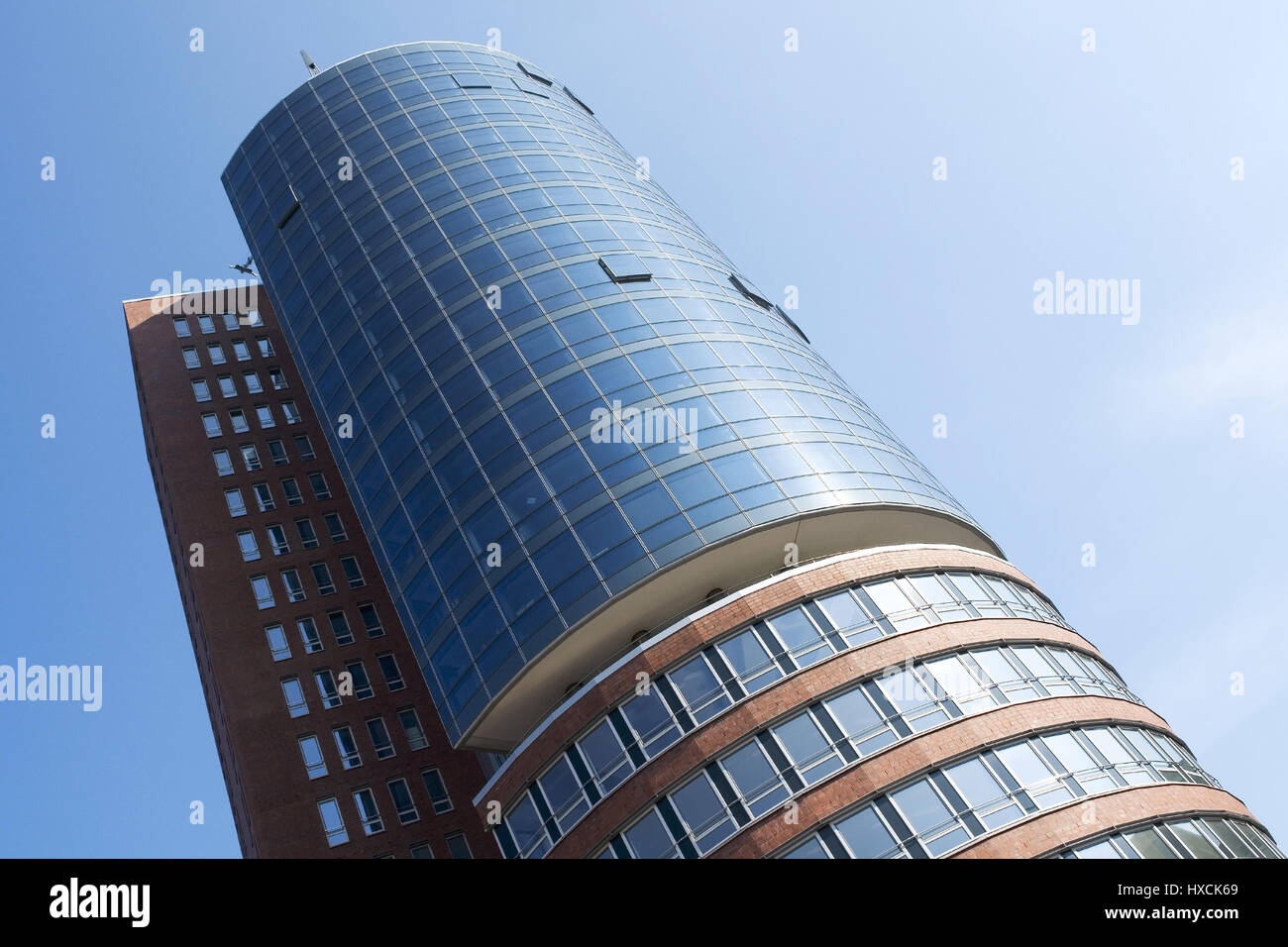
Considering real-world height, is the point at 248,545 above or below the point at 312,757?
above

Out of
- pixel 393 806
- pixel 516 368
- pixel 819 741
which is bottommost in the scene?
pixel 819 741

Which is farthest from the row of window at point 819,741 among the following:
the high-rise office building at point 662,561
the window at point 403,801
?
the window at point 403,801

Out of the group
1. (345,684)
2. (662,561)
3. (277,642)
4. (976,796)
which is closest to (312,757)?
(345,684)

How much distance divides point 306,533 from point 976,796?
41597 millimetres

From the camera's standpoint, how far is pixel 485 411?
4666 cm

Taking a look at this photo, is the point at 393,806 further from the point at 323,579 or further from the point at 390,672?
the point at 323,579

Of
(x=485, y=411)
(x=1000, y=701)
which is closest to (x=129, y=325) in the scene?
(x=485, y=411)

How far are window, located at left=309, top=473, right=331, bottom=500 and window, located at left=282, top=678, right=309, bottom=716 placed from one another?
1267 centimetres

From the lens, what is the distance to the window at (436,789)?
174 feet

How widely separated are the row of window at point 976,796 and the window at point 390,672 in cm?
2443

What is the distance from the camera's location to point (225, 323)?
254ft

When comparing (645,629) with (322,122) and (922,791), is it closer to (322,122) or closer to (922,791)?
(922,791)

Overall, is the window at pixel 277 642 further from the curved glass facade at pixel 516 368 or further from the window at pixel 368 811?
the curved glass facade at pixel 516 368
